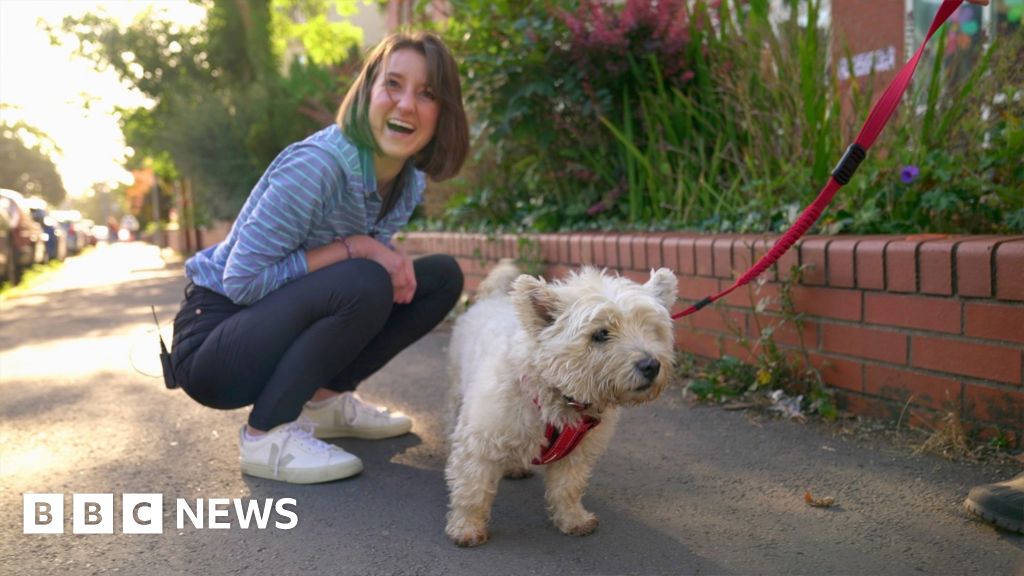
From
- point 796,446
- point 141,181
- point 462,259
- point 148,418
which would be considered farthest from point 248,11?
point 141,181

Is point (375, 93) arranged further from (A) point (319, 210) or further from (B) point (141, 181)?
(B) point (141, 181)

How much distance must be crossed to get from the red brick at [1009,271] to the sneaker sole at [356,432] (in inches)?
102

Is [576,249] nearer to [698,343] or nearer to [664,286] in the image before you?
[698,343]

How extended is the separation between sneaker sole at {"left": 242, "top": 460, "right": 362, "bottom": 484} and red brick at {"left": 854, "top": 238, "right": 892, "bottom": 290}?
232 centimetres

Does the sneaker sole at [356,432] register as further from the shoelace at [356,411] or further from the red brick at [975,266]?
the red brick at [975,266]

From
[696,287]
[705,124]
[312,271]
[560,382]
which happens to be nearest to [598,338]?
[560,382]

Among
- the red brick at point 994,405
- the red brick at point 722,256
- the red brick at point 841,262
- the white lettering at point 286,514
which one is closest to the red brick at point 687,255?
the red brick at point 722,256

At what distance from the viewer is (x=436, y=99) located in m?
3.34

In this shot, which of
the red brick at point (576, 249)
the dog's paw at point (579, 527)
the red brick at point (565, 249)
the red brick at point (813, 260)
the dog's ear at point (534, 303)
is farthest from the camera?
the red brick at point (565, 249)

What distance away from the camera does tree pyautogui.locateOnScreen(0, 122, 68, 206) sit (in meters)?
47.2

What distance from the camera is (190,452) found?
3520 mm

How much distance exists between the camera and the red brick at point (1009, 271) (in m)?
2.87

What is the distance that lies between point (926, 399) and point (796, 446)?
557mm

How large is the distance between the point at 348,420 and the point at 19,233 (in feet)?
44.9
